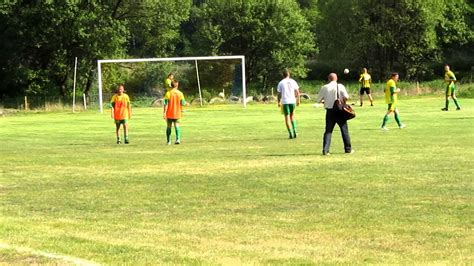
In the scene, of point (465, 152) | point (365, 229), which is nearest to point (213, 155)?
point (465, 152)

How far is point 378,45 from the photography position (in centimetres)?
7525

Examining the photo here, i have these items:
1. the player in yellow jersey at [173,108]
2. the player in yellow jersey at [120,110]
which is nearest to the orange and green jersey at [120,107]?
the player in yellow jersey at [120,110]

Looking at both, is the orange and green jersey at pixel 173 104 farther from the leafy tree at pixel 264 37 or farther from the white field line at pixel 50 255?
the leafy tree at pixel 264 37

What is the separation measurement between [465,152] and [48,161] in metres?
9.23

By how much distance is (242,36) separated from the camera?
230 ft

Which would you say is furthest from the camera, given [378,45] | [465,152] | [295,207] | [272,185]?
[378,45]

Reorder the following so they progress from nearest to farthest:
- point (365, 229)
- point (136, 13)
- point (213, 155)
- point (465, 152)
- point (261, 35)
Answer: point (365, 229), point (465, 152), point (213, 155), point (136, 13), point (261, 35)

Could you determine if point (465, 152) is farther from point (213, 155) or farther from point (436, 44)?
point (436, 44)

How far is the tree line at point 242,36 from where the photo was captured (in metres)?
59.3

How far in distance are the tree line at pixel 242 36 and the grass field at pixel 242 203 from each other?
119ft

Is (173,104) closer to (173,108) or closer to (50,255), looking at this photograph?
(173,108)

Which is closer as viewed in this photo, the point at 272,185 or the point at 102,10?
the point at 272,185

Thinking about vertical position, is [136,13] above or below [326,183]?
above

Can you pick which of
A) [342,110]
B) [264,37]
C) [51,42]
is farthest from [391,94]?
[264,37]
